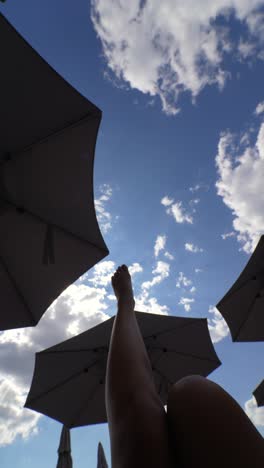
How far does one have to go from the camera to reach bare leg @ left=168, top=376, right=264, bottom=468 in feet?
3.43

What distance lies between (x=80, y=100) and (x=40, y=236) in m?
2.19

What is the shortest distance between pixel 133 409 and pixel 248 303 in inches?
260

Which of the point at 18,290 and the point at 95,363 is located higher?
the point at 18,290

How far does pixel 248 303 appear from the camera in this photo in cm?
724

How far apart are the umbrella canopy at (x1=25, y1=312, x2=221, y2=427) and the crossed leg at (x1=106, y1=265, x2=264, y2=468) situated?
5562 mm

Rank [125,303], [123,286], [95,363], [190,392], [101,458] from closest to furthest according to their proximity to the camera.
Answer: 1. [190,392]
2. [125,303]
3. [123,286]
4. [95,363]
5. [101,458]

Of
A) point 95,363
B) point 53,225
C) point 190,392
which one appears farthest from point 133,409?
point 95,363

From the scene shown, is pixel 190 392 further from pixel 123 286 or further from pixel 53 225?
pixel 53 225

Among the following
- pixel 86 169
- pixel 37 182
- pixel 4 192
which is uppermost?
pixel 86 169

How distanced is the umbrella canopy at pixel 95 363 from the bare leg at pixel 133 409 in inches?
210

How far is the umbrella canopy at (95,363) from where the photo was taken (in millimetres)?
7117

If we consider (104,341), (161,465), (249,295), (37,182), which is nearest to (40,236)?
(37,182)

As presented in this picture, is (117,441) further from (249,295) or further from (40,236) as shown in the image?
(249,295)

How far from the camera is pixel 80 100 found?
3959 mm
